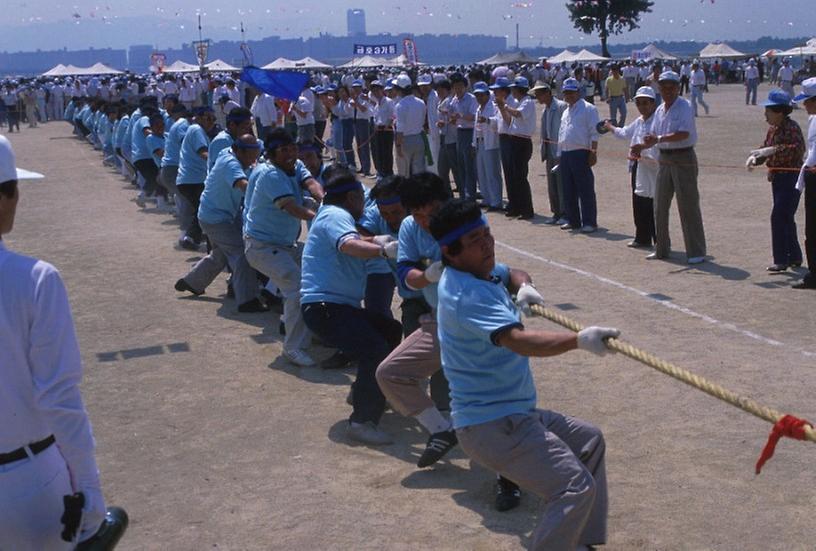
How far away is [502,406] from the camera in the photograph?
445cm

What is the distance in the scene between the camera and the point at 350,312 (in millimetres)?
6879

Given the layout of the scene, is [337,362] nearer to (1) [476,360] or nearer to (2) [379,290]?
(2) [379,290]

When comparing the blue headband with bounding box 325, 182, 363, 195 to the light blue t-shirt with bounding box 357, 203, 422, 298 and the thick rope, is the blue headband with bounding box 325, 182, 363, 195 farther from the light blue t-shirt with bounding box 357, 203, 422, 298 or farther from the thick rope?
the thick rope

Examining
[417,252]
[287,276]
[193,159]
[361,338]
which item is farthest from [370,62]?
[417,252]

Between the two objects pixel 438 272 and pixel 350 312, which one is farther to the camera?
pixel 350 312

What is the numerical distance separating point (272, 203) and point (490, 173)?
308 inches

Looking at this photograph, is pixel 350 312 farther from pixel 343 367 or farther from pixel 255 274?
pixel 255 274

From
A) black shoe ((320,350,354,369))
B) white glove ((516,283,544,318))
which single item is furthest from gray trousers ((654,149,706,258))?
white glove ((516,283,544,318))

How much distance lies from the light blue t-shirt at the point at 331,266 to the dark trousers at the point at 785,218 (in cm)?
545

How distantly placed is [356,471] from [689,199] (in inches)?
256

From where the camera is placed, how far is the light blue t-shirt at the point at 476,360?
4.32 meters

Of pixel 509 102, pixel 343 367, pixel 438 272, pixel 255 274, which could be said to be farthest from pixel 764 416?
pixel 509 102

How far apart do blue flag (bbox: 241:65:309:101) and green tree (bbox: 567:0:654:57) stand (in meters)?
68.9

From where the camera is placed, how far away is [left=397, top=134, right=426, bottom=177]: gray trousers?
17.5 metres
